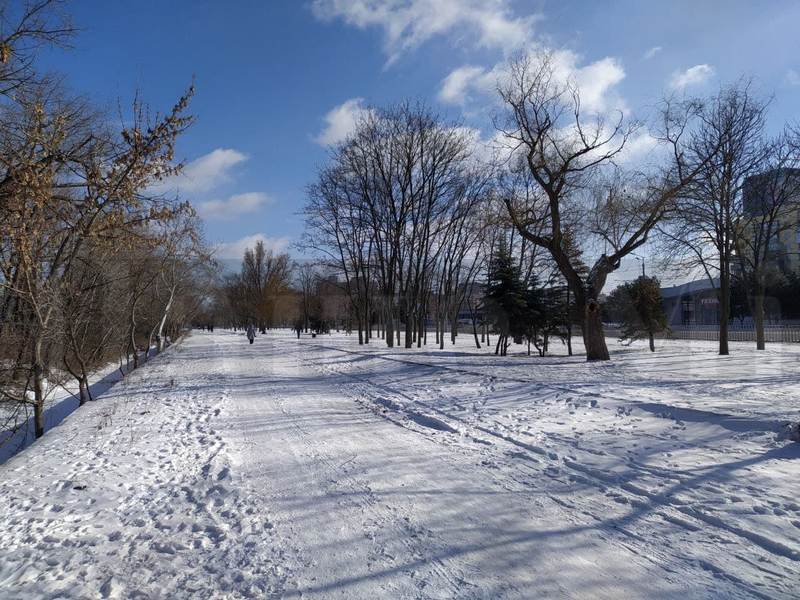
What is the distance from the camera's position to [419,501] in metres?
5.25

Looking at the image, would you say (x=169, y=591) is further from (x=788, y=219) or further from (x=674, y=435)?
(x=788, y=219)

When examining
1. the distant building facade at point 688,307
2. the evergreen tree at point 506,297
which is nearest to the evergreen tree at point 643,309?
the evergreen tree at point 506,297

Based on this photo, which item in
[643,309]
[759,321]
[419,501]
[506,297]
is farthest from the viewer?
[643,309]

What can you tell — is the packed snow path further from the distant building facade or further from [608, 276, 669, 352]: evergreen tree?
Answer: the distant building facade

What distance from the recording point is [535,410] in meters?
10.0

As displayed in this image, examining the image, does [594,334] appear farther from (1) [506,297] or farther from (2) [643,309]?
(2) [643,309]

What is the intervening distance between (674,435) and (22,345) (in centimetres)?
1364

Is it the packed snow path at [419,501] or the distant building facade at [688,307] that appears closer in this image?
the packed snow path at [419,501]

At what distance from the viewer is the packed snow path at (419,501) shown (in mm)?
3773

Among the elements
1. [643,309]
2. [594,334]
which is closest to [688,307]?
[643,309]

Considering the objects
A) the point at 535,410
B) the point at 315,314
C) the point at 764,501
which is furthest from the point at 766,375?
the point at 315,314

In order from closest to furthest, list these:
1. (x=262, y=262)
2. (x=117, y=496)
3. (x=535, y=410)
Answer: (x=117, y=496), (x=535, y=410), (x=262, y=262)

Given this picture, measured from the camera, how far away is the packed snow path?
3773 mm

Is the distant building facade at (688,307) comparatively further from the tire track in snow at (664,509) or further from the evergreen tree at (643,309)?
the tire track in snow at (664,509)
